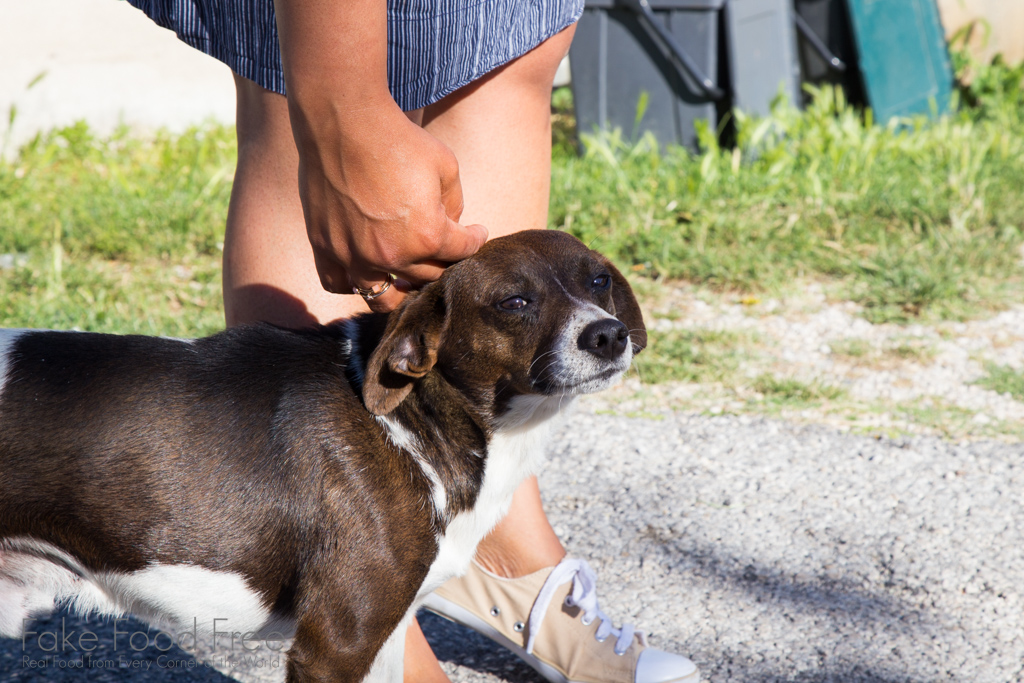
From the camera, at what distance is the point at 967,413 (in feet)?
11.0

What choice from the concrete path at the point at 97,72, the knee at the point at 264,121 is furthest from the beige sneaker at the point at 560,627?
the concrete path at the point at 97,72

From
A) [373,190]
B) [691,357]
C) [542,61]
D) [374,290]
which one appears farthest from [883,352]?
[373,190]

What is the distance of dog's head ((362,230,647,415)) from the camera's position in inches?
69.0

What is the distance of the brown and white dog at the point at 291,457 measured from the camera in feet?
5.36

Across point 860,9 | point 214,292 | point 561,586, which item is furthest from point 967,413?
point 860,9

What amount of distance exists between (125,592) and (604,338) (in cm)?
97

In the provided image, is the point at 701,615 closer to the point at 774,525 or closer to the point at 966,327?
the point at 774,525

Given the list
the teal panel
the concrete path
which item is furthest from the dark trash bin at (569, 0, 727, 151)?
the concrete path

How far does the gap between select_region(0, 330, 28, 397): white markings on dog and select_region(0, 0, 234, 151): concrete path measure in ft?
13.2

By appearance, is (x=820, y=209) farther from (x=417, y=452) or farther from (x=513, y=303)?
(x=417, y=452)

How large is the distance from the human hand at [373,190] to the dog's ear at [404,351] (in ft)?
0.48

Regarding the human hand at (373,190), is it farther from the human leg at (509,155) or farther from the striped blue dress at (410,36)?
the human leg at (509,155)

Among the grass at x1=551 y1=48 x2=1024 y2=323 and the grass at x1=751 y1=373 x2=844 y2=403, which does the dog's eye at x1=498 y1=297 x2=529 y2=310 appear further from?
the grass at x1=551 y1=48 x2=1024 y2=323

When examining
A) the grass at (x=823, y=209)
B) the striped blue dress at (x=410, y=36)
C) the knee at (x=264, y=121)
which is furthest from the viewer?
the grass at (x=823, y=209)
